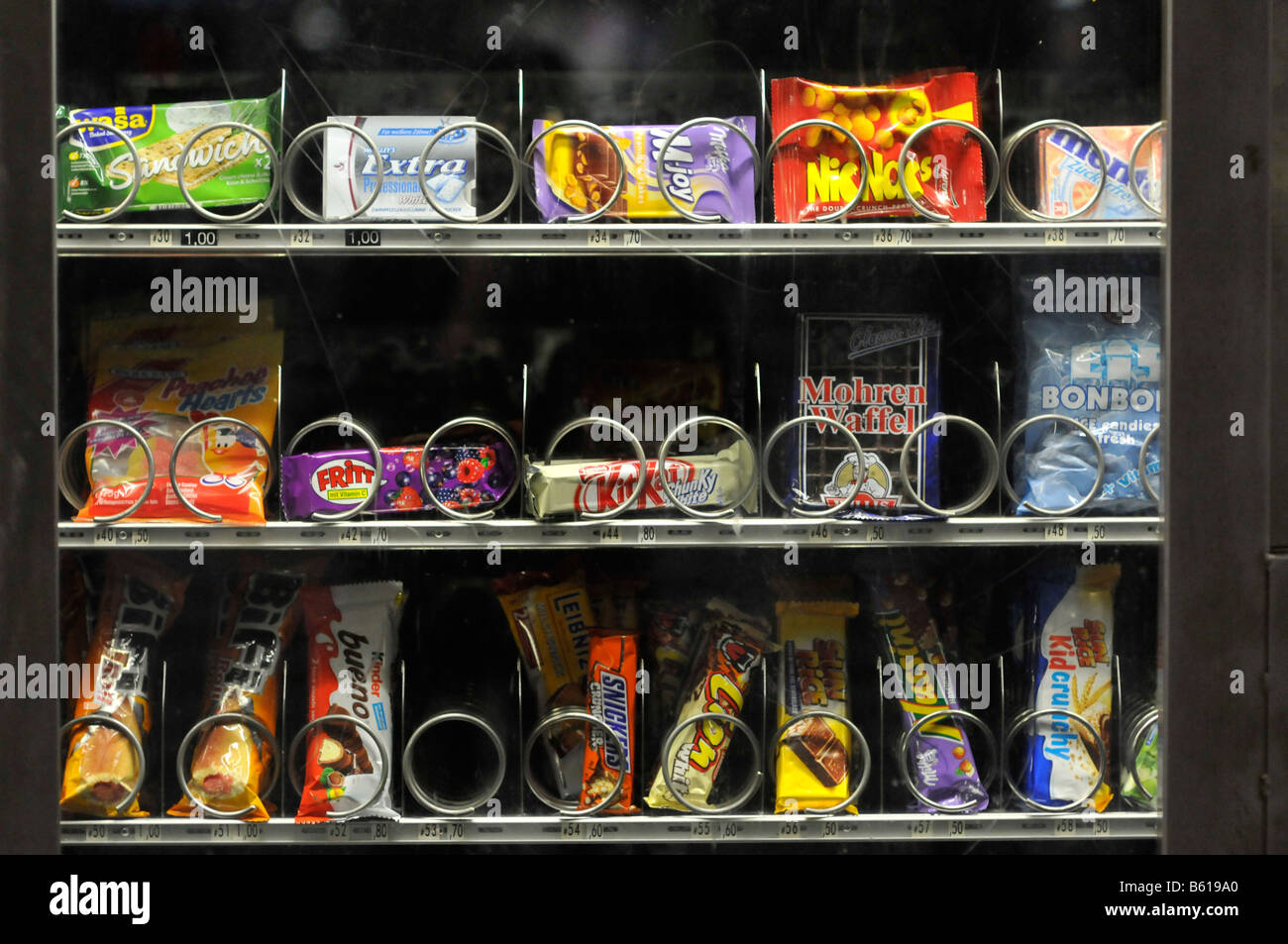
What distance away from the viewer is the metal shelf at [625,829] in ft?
3.93

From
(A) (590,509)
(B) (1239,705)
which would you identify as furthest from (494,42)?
(B) (1239,705)

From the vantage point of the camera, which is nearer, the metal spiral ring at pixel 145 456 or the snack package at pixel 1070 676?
the metal spiral ring at pixel 145 456

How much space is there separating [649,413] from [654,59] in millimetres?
495

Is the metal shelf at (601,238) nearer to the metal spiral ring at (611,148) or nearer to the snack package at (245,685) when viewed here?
the metal spiral ring at (611,148)

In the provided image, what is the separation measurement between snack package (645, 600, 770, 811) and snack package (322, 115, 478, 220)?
2.17ft

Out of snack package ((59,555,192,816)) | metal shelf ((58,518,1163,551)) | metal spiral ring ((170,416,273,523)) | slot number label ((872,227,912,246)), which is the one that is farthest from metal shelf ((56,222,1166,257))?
snack package ((59,555,192,816))

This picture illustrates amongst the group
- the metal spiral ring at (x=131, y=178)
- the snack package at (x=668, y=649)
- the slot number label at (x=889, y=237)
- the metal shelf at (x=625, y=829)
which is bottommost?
the metal shelf at (x=625, y=829)

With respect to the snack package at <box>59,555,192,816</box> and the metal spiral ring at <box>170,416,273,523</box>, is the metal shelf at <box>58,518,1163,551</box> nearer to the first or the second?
the metal spiral ring at <box>170,416,273,523</box>

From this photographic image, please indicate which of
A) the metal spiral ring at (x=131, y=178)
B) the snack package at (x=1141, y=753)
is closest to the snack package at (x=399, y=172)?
the metal spiral ring at (x=131, y=178)

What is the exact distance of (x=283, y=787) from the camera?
4.28ft

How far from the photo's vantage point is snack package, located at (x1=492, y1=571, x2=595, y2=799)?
4.48 feet

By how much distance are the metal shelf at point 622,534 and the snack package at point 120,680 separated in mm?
158

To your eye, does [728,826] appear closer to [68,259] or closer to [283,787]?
[283,787]

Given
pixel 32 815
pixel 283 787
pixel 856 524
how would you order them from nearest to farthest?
pixel 32 815, pixel 856 524, pixel 283 787
